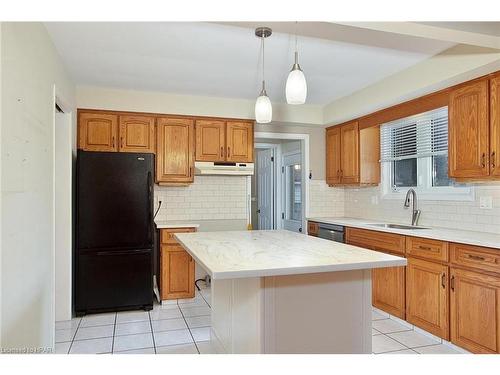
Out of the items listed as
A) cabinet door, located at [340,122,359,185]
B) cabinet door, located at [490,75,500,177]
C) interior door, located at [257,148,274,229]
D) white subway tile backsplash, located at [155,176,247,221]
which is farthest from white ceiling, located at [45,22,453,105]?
interior door, located at [257,148,274,229]

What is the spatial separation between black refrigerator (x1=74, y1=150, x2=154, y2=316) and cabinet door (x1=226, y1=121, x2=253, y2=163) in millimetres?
1115

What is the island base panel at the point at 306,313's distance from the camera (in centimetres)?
188

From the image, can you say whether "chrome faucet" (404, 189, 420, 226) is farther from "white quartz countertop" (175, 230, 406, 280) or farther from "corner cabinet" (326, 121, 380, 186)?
"white quartz countertop" (175, 230, 406, 280)

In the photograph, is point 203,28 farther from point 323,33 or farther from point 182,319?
point 182,319

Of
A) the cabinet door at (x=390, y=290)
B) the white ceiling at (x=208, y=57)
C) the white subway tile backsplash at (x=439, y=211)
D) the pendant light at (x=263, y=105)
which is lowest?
the cabinet door at (x=390, y=290)

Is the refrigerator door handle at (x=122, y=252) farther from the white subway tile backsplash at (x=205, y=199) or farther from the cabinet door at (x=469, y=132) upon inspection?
the cabinet door at (x=469, y=132)

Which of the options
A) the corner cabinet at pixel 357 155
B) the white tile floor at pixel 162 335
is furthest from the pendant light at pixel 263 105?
the corner cabinet at pixel 357 155

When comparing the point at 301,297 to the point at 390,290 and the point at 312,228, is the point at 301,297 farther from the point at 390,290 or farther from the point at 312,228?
the point at 312,228

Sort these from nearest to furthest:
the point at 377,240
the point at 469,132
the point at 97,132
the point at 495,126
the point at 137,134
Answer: the point at 495,126 → the point at 469,132 → the point at 377,240 → the point at 97,132 → the point at 137,134

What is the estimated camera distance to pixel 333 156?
16.3ft

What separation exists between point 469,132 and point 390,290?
62.2 inches

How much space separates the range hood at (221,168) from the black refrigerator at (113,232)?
684 millimetres

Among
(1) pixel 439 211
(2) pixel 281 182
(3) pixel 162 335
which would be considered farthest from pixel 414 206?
(3) pixel 162 335

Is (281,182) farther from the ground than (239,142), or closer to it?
closer to it
